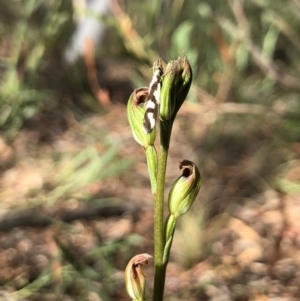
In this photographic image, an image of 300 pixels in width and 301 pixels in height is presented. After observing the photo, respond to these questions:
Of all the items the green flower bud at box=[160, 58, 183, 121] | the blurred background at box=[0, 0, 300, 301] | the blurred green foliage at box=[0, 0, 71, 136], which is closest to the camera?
the green flower bud at box=[160, 58, 183, 121]

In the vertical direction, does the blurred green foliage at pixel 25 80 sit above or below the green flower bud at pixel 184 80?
above

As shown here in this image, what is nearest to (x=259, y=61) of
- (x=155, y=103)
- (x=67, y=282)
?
(x=67, y=282)

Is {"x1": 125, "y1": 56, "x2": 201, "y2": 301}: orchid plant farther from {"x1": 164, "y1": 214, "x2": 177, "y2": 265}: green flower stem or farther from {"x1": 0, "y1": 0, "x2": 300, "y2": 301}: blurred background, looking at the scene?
{"x1": 0, "y1": 0, "x2": 300, "y2": 301}: blurred background

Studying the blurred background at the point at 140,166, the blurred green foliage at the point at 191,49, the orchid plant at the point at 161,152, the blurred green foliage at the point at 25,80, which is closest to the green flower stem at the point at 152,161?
the orchid plant at the point at 161,152

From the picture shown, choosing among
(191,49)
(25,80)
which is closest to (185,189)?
(191,49)

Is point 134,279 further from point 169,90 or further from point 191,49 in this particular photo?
point 191,49

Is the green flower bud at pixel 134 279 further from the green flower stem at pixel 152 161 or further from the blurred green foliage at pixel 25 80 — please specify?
the blurred green foliage at pixel 25 80

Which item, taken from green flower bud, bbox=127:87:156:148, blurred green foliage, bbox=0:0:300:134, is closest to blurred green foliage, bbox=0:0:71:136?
blurred green foliage, bbox=0:0:300:134
